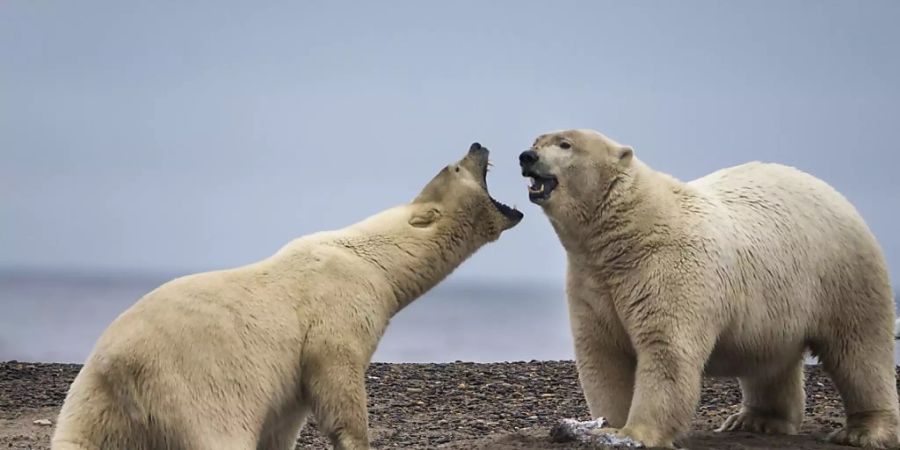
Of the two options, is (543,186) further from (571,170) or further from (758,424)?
(758,424)

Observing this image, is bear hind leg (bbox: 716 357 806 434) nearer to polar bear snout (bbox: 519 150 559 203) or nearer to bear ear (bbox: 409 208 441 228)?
polar bear snout (bbox: 519 150 559 203)

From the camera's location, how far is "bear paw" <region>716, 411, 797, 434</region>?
8.76 meters

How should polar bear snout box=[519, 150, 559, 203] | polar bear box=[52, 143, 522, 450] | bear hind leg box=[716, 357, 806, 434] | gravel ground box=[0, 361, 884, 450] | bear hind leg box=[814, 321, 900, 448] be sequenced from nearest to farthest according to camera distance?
polar bear box=[52, 143, 522, 450]
polar bear snout box=[519, 150, 559, 203]
bear hind leg box=[814, 321, 900, 448]
gravel ground box=[0, 361, 884, 450]
bear hind leg box=[716, 357, 806, 434]

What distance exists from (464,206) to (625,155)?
1022 millimetres

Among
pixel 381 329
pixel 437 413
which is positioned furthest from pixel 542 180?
pixel 437 413

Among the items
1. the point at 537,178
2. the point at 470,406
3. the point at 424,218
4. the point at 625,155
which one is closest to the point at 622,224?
the point at 625,155

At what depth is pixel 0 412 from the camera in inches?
433

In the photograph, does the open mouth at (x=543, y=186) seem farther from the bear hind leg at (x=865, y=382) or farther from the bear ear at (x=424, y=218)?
the bear hind leg at (x=865, y=382)

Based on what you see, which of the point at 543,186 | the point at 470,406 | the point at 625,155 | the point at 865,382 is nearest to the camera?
the point at 543,186

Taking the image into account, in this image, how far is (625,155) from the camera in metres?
7.79

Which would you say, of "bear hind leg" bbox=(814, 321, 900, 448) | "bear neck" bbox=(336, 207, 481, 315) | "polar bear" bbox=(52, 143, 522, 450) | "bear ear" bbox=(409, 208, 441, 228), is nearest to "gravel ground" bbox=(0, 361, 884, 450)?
"bear hind leg" bbox=(814, 321, 900, 448)

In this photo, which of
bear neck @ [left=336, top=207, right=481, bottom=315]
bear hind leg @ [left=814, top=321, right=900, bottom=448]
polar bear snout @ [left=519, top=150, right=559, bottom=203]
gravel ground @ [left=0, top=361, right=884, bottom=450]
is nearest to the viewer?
bear neck @ [left=336, top=207, right=481, bottom=315]

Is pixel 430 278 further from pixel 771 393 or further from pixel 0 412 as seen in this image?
pixel 0 412

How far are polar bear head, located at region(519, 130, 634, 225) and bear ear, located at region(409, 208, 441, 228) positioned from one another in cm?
58
